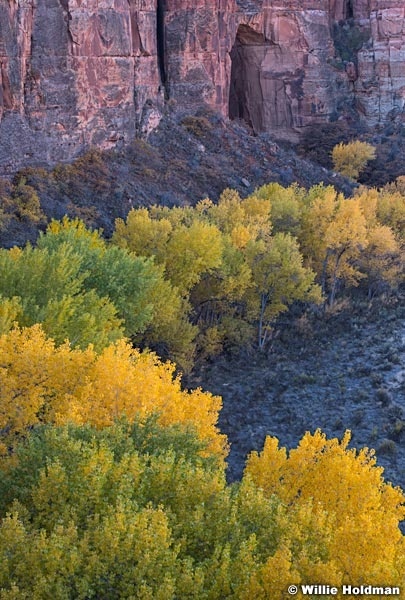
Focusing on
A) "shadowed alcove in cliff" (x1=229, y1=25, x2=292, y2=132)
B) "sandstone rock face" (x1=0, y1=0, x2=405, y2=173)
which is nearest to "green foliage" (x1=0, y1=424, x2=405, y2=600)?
"sandstone rock face" (x1=0, y1=0, x2=405, y2=173)

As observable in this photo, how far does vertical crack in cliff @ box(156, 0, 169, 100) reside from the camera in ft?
171

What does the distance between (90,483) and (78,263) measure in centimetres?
1279

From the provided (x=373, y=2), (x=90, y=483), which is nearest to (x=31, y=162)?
(x=90, y=483)

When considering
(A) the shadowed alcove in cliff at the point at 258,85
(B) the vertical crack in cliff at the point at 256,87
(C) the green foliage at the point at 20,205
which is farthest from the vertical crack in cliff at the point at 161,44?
(C) the green foliage at the point at 20,205

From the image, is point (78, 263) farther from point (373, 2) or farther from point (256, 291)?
point (373, 2)

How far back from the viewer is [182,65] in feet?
173

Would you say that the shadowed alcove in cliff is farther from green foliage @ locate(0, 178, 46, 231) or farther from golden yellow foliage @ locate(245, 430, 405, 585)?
golden yellow foliage @ locate(245, 430, 405, 585)

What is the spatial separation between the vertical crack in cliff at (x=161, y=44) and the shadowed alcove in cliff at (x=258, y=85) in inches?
433

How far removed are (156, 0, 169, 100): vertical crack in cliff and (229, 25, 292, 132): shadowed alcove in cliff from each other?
36.1 feet

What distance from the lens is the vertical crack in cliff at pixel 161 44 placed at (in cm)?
5225

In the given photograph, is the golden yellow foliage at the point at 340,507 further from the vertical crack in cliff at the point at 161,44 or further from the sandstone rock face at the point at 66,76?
the vertical crack in cliff at the point at 161,44

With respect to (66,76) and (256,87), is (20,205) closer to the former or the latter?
(66,76)

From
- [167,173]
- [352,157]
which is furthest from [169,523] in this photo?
[352,157]

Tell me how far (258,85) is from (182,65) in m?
12.8
